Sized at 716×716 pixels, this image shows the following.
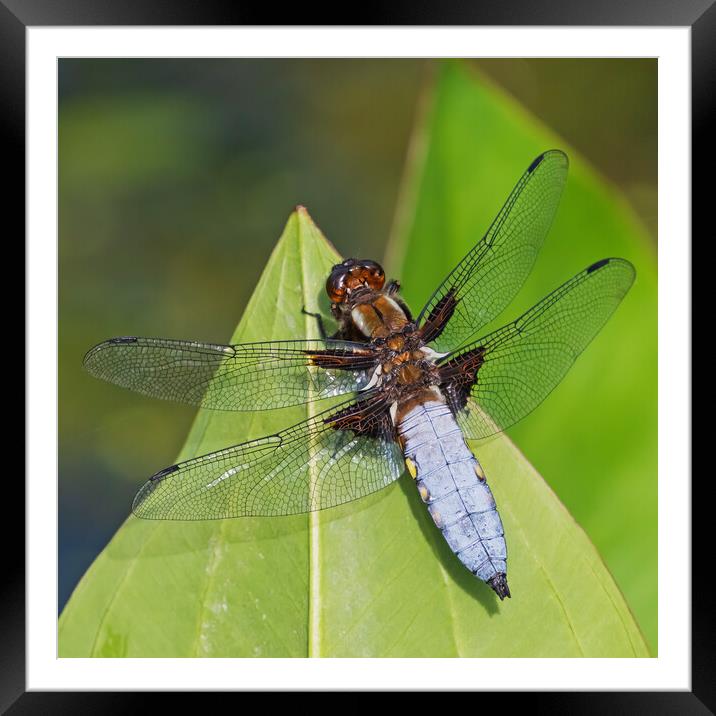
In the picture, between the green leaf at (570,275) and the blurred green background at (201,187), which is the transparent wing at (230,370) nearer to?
the green leaf at (570,275)

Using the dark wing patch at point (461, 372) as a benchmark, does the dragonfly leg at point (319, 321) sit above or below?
above

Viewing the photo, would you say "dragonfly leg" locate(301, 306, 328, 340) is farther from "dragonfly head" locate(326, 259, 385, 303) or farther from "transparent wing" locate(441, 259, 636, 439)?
"transparent wing" locate(441, 259, 636, 439)

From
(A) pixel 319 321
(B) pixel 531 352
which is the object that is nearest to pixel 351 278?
(A) pixel 319 321

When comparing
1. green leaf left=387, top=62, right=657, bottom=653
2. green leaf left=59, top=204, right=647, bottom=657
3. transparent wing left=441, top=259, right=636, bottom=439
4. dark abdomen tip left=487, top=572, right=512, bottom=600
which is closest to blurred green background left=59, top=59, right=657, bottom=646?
green leaf left=387, top=62, right=657, bottom=653

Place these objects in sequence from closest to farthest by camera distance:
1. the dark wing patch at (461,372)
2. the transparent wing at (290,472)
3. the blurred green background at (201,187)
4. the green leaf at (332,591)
→ the green leaf at (332,591) < the transparent wing at (290,472) < the dark wing patch at (461,372) < the blurred green background at (201,187)

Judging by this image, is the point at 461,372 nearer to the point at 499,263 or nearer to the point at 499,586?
the point at 499,263

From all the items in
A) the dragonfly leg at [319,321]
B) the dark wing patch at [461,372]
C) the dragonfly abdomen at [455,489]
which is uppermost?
the dragonfly leg at [319,321]

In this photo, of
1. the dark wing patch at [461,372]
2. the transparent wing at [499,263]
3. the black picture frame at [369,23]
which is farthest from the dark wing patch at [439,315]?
the black picture frame at [369,23]
